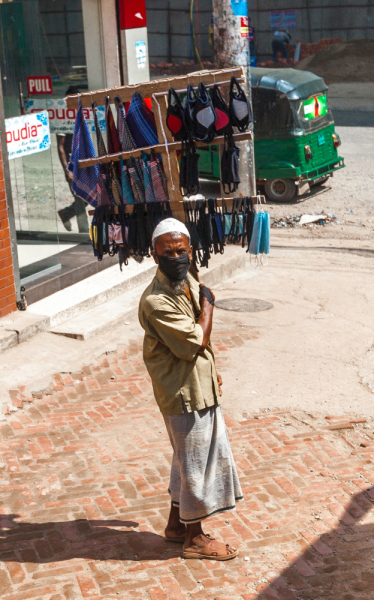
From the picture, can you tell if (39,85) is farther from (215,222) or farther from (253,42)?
(253,42)

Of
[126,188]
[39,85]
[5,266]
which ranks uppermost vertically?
[39,85]

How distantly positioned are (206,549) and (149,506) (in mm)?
705

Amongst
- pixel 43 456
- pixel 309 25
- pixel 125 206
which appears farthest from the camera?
pixel 309 25

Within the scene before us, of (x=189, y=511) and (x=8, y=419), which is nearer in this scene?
(x=189, y=511)

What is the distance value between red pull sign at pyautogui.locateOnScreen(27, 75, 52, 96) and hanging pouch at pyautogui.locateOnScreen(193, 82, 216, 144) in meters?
4.05

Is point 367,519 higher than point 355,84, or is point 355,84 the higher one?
point 355,84

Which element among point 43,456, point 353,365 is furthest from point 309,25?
point 43,456

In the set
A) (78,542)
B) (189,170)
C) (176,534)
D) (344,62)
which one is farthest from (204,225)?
(344,62)

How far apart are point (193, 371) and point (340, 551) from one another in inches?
58.0

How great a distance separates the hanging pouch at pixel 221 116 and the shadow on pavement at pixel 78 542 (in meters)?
2.68

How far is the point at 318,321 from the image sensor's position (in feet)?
26.5

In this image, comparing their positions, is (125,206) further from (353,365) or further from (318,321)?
(318,321)

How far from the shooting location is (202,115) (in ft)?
16.1

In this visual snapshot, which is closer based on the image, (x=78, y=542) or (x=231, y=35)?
(x=78, y=542)
